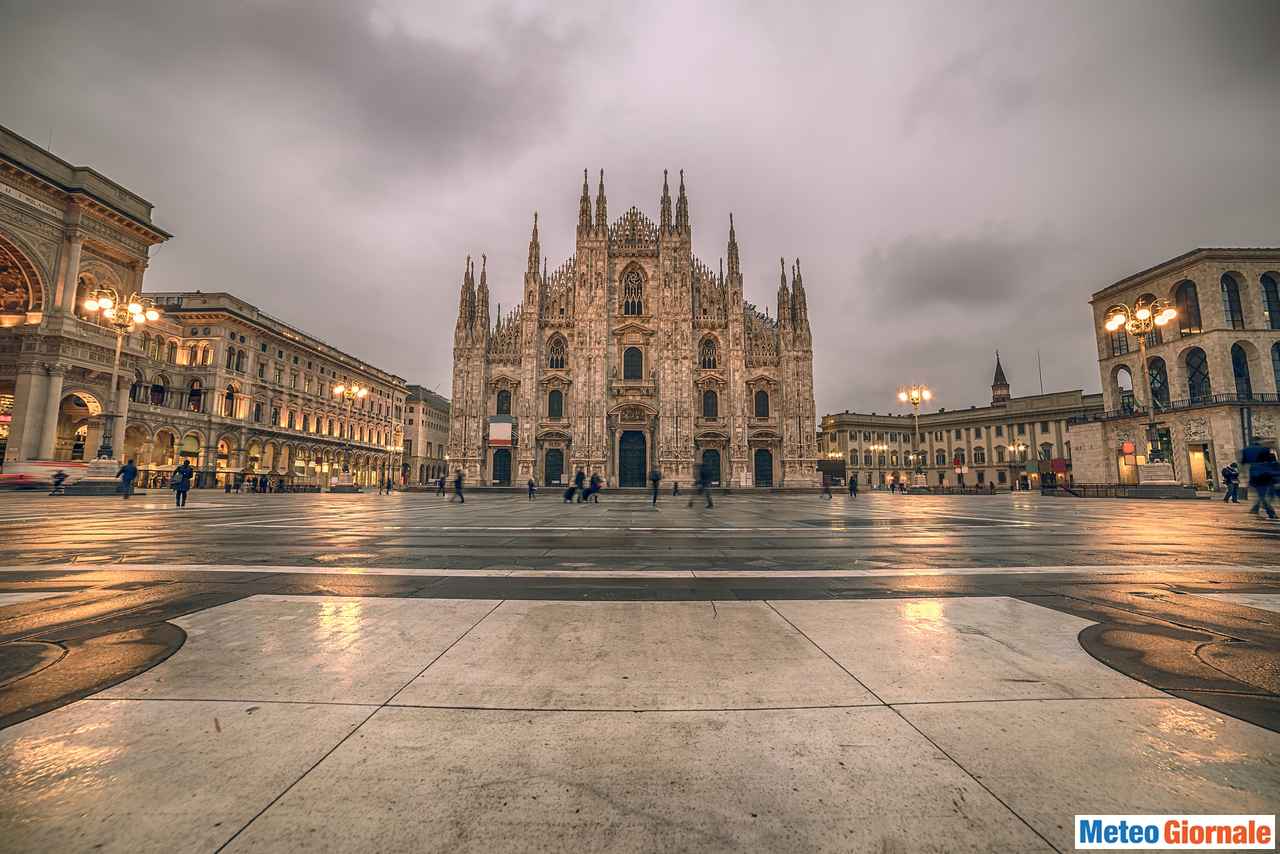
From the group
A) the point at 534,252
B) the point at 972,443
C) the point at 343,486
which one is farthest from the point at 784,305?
the point at 972,443

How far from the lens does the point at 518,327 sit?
3944 cm

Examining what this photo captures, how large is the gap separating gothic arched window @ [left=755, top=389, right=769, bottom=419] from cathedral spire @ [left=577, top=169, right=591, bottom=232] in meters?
18.6

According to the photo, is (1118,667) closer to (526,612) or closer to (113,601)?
(526,612)

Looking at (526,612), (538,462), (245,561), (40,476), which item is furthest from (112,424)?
(526,612)

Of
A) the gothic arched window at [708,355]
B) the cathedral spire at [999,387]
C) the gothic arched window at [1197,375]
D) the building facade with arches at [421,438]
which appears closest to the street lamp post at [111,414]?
the gothic arched window at [708,355]

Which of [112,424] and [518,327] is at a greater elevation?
[518,327]

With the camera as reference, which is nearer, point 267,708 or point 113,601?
point 267,708

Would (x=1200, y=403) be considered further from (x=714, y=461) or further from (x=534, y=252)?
(x=534, y=252)

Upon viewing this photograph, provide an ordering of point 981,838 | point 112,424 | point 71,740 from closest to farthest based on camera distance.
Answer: point 981,838 → point 71,740 → point 112,424

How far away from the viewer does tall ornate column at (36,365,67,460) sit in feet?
84.0

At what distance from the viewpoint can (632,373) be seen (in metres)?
39.9

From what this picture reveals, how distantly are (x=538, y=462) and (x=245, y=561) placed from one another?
3299 cm

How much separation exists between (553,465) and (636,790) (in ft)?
124

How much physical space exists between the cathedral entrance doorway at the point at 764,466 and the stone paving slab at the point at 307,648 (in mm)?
37236
